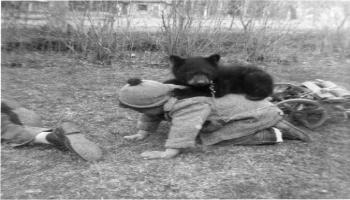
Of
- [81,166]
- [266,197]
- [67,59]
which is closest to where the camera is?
[266,197]

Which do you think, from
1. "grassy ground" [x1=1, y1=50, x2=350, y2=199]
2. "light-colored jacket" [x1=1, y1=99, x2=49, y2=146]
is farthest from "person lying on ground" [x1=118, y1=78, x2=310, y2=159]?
"light-colored jacket" [x1=1, y1=99, x2=49, y2=146]

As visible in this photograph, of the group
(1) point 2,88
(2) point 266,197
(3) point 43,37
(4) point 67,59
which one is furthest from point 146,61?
(2) point 266,197

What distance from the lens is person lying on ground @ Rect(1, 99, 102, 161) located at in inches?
154

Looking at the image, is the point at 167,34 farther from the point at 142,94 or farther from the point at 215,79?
the point at 142,94

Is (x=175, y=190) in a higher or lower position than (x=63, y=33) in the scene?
lower

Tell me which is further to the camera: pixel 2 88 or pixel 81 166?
pixel 2 88

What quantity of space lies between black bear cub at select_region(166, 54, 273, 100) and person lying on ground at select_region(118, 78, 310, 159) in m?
0.09

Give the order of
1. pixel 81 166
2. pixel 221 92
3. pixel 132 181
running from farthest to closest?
pixel 221 92 → pixel 81 166 → pixel 132 181

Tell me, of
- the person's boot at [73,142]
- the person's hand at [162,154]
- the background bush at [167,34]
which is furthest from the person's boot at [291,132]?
the background bush at [167,34]

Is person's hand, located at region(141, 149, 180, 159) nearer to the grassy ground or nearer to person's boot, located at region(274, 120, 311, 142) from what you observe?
the grassy ground

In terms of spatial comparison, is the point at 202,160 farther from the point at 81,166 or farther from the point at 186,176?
the point at 81,166

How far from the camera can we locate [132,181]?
354 centimetres

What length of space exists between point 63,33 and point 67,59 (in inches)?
19.4

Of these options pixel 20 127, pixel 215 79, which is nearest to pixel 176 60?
pixel 215 79
